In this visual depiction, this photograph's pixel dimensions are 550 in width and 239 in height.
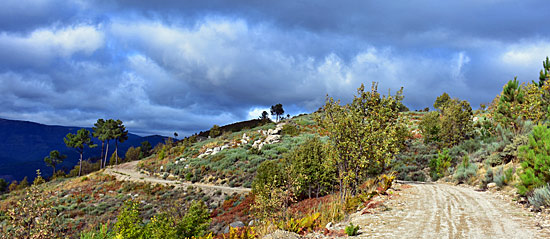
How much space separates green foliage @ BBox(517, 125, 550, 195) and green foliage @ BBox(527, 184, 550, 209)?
0.61 m

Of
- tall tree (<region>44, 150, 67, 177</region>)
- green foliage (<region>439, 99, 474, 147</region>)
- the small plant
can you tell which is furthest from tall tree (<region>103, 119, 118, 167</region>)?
the small plant

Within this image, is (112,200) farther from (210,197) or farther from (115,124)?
(115,124)

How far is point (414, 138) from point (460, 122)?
1180 centimetres

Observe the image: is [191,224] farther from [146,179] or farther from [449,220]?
[146,179]

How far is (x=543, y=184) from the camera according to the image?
385 inches

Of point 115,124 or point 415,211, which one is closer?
point 415,211

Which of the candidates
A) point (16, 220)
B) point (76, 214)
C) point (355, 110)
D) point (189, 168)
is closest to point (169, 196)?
point (76, 214)

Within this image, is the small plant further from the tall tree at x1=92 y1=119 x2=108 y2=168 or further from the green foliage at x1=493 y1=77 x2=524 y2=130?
the tall tree at x1=92 y1=119 x2=108 y2=168

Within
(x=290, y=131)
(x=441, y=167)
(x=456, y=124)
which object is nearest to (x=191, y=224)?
(x=441, y=167)

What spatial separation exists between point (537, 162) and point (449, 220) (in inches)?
193

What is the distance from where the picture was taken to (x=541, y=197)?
912cm

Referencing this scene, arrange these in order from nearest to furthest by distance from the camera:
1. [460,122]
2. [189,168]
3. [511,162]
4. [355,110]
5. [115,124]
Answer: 1. [355,110]
2. [511,162]
3. [460,122]
4. [189,168]
5. [115,124]

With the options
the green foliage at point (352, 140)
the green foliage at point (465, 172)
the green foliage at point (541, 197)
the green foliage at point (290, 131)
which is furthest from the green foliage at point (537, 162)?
the green foliage at point (290, 131)

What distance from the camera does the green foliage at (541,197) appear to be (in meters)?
8.86
